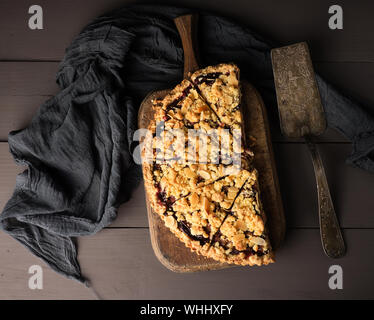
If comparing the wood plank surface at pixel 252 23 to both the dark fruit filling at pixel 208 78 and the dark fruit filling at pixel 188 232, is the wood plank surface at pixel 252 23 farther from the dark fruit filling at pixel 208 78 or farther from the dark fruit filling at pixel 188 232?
the dark fruit filling at pixel 188 232

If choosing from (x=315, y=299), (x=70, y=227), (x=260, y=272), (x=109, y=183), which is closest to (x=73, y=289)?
(x=70, y=227)

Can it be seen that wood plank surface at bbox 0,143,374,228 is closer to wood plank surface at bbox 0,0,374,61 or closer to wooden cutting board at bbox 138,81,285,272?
wooden cutting board at bbox 138,81,285,272

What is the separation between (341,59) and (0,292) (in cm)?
263

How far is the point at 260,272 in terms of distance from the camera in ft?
6.97

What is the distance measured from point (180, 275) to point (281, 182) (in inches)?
33.8

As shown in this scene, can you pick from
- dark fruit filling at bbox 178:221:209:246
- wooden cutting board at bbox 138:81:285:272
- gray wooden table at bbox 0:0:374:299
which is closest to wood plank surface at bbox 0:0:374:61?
gray wooden table at bbox 0:0:374:299

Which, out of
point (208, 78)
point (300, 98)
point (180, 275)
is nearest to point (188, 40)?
point (208, 78)

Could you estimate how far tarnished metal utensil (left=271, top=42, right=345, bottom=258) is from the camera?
198cm

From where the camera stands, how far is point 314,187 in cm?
210

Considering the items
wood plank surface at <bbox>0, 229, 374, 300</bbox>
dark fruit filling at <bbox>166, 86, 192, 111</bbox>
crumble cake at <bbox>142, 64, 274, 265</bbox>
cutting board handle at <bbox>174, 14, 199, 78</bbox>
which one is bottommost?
wood plank surface at <bbox>0, 229, 374, 300</bbox>

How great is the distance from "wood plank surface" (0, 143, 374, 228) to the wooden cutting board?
6.9 inches

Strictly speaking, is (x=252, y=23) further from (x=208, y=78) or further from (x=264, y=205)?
(x=264, y=205)

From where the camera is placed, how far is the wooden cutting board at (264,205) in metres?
1.93

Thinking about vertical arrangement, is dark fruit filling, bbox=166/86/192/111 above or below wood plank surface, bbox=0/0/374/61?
below
